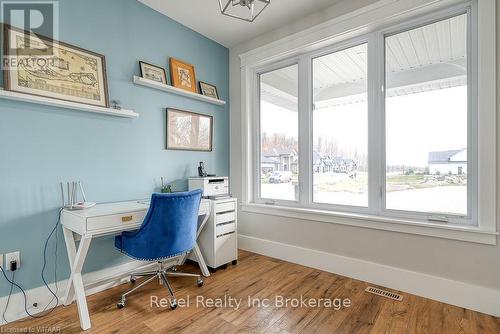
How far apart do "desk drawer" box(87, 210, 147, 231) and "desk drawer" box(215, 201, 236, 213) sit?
0.80 metres

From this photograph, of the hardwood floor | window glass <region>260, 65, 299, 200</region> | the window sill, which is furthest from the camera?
window glass <region>260, 65, 299, 200</region>

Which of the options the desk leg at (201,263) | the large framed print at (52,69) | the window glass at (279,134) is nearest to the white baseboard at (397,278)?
the window glass at (279,134)

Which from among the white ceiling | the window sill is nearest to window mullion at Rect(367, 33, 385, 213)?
the window sill

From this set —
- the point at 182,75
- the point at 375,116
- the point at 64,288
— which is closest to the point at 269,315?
the point at 64,288

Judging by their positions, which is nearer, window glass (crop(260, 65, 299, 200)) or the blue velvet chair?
the blue velvet chair

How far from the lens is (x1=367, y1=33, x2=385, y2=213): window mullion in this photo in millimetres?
2416

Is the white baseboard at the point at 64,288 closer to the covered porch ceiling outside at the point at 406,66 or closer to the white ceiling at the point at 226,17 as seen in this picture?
the covered porch ceiling outside at the point at 406,66

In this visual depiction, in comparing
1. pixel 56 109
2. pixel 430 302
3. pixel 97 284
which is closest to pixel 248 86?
pixel 56 109

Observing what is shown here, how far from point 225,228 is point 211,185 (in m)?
0.49

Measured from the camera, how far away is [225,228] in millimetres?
2762

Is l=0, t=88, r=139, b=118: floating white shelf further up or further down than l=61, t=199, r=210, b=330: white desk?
further up

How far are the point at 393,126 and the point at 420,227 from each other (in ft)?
3.05

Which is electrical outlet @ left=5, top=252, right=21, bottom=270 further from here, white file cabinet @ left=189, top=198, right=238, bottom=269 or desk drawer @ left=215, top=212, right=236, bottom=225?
desk drawer @ left=215, top=212, right=236, bottom=225

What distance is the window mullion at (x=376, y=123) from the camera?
2.42 m
